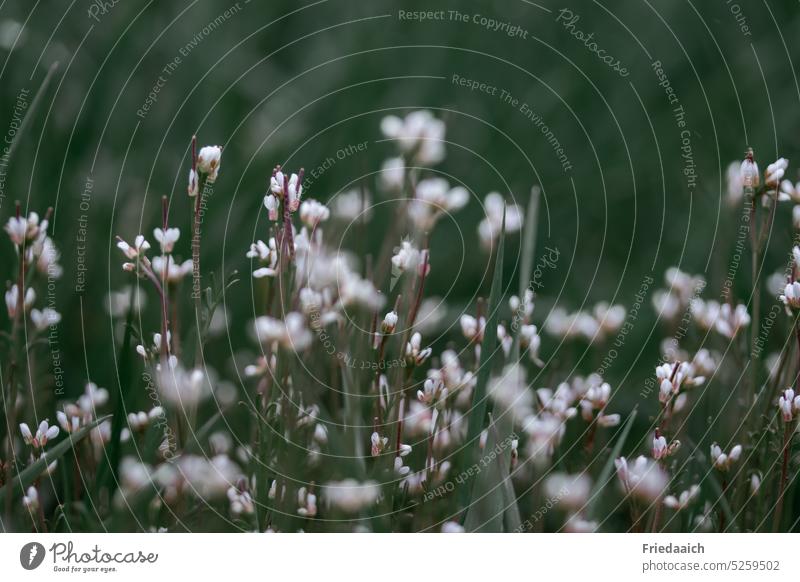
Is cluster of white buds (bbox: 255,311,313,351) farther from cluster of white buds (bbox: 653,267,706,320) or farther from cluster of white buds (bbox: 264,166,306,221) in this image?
cluster of white buds (bbox: 653,267,706,320)

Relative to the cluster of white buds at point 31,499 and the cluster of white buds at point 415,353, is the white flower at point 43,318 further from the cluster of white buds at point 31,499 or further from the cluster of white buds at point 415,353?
the cluster of white buds at point 415,353

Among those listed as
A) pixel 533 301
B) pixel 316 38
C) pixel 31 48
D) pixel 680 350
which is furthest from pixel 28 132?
pixel 680 350

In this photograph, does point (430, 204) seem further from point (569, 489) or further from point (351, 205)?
point (569, 489)

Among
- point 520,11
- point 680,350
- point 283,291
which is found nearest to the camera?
point 283,291

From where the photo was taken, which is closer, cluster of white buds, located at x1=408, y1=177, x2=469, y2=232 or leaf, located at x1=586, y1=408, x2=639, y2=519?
leaf, located at x1=586, y1=408, x2=639, y2=519

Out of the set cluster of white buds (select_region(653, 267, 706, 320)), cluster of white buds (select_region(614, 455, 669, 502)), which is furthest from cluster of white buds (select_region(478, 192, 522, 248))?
cluster of white buds (select_region(614, 455, 669, 502))

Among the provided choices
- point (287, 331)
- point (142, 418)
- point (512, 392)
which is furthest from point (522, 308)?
point (142, 418)
